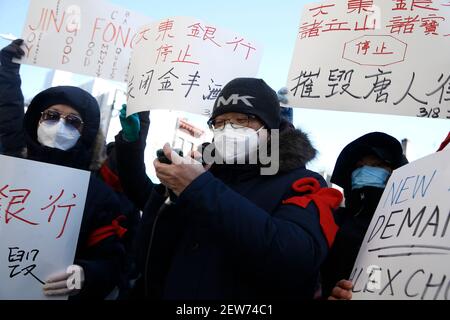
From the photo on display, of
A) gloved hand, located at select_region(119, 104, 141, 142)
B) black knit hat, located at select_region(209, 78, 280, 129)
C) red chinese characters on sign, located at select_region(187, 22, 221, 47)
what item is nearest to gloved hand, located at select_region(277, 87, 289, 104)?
black knit hat, located at select_region(209, 78, 280, 129)

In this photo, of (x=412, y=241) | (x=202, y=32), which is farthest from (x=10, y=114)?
(x=412, y=241)

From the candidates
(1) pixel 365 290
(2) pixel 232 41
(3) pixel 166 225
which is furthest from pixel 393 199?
(2) pixel 232 41

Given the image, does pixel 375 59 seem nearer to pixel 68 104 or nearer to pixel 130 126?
pixel 130 126

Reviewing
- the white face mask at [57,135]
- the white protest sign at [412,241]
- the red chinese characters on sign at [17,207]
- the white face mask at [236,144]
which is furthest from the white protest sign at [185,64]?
the white protest sign at [412,241]

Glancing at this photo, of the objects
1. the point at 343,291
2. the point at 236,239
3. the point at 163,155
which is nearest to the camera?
the point at 236,239

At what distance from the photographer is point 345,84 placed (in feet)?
6.33

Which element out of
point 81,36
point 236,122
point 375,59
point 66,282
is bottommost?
point 66,282

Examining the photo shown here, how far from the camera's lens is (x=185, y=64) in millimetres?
1943

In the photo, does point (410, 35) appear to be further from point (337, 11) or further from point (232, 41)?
point (232, 41)

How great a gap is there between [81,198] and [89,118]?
1.81 feet

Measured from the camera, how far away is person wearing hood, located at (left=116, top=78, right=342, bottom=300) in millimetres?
1259

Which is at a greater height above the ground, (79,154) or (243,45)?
(243,45)

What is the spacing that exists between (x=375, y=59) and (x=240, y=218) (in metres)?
1.21

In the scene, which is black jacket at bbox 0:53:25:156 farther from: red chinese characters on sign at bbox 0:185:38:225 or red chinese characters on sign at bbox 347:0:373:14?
red chinese characters on sign at bbox 347:0:373:14
